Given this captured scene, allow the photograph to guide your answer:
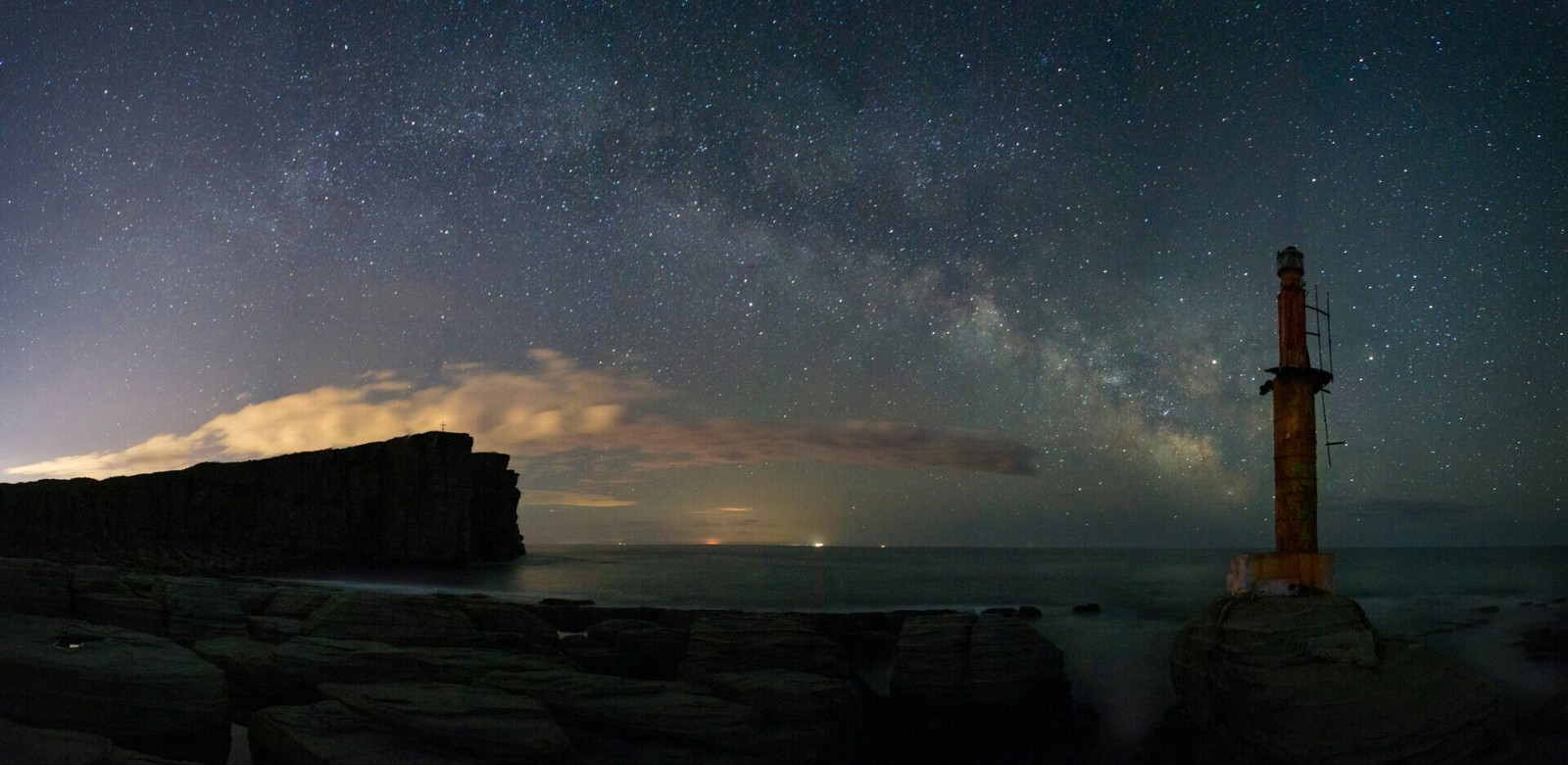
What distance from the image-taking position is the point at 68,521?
83625mm

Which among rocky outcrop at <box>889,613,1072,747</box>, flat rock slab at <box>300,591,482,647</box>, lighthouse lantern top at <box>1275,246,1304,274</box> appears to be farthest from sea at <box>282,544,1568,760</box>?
flat rock slab at <box>300,591,482,647</box>

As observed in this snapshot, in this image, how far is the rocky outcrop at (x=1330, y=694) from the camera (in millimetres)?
13359

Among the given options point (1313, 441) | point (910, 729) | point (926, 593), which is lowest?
point (926, 593)

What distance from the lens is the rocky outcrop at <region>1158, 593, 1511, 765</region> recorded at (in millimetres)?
13359

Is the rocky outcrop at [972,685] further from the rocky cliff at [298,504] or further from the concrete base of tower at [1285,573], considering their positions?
the rocky cliff at [298,504]

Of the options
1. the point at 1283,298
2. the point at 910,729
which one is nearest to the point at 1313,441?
the point at 1283,298

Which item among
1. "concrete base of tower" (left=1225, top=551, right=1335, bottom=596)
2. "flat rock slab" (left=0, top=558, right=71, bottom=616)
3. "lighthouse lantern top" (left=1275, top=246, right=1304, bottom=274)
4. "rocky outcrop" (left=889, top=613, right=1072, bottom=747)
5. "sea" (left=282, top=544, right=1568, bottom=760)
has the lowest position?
"sea" (left=282, top=544, right=1568, bottom=760)

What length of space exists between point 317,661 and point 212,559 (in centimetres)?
6156

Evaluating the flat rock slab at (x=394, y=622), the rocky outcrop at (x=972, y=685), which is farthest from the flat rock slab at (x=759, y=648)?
the flat rock slab at (x=394, y=622)

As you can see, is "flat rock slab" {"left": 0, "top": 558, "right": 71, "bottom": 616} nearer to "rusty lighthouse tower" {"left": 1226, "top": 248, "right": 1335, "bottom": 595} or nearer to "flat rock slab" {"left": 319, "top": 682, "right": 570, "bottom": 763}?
"flat rock slab" {"left": 319, "top": 682, "right": 570, "bottom": 763}

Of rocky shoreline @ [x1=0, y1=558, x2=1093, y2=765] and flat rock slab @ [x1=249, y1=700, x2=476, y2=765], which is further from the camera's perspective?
rocky shoreline @ [x1=0, y1=558, x2=1093, y2=765]

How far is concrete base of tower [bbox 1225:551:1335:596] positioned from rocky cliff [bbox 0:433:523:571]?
275ft

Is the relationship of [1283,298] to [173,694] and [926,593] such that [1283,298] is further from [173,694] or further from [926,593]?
[926,593]

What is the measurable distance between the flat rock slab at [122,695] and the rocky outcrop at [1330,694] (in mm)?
17775
